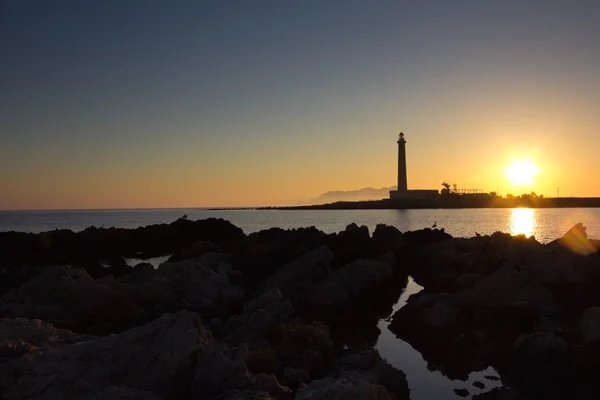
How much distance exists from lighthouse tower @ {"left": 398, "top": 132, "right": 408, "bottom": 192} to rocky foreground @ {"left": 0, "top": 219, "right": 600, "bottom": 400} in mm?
107006

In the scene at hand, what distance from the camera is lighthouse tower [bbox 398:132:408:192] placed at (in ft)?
446

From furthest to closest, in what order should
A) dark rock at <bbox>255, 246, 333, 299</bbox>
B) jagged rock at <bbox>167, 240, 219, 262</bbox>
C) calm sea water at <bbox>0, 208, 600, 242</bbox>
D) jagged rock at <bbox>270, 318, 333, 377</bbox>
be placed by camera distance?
calm sea water at <bbox>0, 208, 600, 242</bbox> < jagged rock at <bbox>167, 240, 219, 262</bbox> < dark rock at <bbox>255, 246, 333, 299</bbox> < jagged rock at <bbox>270, 318, 333, 377</bbox>

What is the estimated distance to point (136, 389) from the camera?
311 inches

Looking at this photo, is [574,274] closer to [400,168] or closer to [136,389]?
[136,389]

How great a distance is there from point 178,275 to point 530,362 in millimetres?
12863

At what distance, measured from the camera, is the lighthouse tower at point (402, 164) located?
5349 inches

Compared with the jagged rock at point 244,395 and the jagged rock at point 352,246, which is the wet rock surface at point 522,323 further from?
the jagged rock at point 352,246

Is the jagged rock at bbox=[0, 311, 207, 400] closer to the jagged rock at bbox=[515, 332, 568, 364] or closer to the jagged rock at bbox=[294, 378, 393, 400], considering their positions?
the jagged rock at bbox=[294, 378, 393, 400]

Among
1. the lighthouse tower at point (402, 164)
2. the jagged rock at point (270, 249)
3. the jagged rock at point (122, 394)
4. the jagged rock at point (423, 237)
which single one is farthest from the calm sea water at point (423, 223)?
the jagged rock at point (122, 394)

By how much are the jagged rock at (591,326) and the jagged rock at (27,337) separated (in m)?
12.3

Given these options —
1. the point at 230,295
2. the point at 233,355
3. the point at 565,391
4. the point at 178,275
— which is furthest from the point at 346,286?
the point at 233,355

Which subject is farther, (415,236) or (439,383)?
(415,236)

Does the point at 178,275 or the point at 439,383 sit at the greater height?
the point at 178,275

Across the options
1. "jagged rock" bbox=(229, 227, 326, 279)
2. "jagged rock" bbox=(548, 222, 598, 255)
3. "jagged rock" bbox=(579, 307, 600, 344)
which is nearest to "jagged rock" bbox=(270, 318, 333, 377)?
"jagged rock" bbox=(579, 307, 600, 344)
